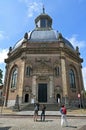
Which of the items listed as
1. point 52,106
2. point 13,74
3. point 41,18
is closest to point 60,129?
point 52,106

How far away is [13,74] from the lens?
3706 cm

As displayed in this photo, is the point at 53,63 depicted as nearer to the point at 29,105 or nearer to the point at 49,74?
the point at 49,74

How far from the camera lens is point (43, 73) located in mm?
32812

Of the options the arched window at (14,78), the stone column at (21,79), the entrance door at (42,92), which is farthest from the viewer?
the arched window at (14,78)

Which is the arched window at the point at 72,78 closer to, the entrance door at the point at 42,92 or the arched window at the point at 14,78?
the entrance door at the point at 42,92

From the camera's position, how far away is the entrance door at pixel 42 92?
32.1 metres

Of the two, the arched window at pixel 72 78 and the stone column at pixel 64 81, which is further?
the arched window at pixel 72 78

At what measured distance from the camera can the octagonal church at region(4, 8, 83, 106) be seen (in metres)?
31.8

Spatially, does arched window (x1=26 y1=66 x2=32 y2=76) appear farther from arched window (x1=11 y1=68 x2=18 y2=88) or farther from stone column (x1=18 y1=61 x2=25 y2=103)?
arched window (x1=11 y1=68 x2=18 y2=88)

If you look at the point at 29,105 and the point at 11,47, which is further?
the point at 11,47

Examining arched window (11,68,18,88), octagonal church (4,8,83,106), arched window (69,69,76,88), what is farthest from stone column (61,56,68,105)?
arched window (11,68,18,88)

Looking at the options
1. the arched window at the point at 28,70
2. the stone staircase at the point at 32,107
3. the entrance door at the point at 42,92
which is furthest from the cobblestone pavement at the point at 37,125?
the arched window at the point at 28,70

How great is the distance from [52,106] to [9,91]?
11108mm

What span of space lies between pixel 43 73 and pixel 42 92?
3.80 meters
